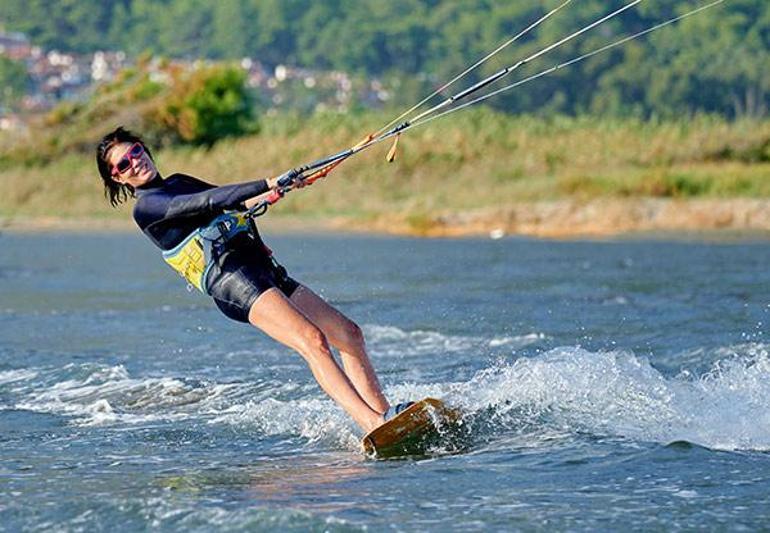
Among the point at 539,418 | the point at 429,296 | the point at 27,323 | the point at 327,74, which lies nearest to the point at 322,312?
the point at 539,418

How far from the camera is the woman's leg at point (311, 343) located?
7.54 metres

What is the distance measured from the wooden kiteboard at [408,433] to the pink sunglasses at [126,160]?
Result: 159 cm

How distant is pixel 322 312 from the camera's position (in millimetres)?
7871

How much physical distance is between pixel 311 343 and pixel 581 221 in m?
23.2

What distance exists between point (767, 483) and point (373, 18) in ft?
402

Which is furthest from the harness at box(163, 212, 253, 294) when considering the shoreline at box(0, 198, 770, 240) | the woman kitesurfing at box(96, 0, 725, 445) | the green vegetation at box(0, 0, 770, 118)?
the green vegetation at box(0, 0, 770, 118)

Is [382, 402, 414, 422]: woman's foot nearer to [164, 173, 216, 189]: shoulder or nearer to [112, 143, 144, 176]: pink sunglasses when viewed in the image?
[164, 173, 216, 189]: shoulder

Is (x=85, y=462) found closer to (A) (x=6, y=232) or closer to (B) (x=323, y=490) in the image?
(B) (x=323, y=490)

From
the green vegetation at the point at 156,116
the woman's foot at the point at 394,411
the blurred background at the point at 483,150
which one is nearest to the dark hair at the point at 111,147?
the woman's foot at the point at 394,411

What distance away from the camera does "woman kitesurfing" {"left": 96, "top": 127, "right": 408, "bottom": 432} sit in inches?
297

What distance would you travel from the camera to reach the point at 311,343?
24.9ft

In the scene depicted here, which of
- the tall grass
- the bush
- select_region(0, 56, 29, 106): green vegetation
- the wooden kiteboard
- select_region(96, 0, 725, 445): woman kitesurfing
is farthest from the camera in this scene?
select_region(0, 56, 29, 106): green vegetation

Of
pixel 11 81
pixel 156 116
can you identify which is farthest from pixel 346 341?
pixel 11 81

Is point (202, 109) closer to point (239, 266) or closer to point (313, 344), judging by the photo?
point (239, 266)
